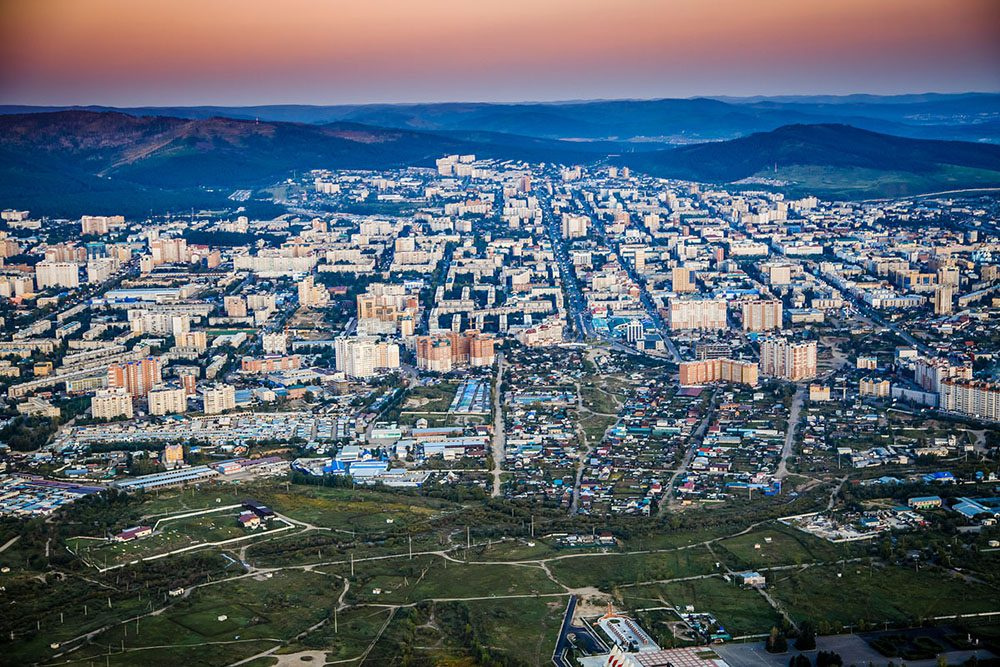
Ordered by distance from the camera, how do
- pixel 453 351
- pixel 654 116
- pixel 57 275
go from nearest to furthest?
pixel 453 351, pixel 57 275, pixel 654 116

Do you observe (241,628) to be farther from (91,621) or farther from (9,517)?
(9,517)

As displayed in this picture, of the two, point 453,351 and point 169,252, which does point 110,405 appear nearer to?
point 453,351

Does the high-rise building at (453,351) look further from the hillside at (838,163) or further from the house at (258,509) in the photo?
the hillside at (838,163)

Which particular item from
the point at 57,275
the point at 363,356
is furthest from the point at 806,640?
the point at 57,275

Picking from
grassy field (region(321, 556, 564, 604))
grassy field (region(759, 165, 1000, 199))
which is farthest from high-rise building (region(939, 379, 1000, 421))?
grassy field (region(759, 165, 1000, 199))

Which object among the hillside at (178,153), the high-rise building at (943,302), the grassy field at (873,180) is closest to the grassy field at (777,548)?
the high-rise building at (943,302)

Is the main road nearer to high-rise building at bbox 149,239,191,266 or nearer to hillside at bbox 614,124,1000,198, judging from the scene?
high-rise building at bbox 149,239,191,266
